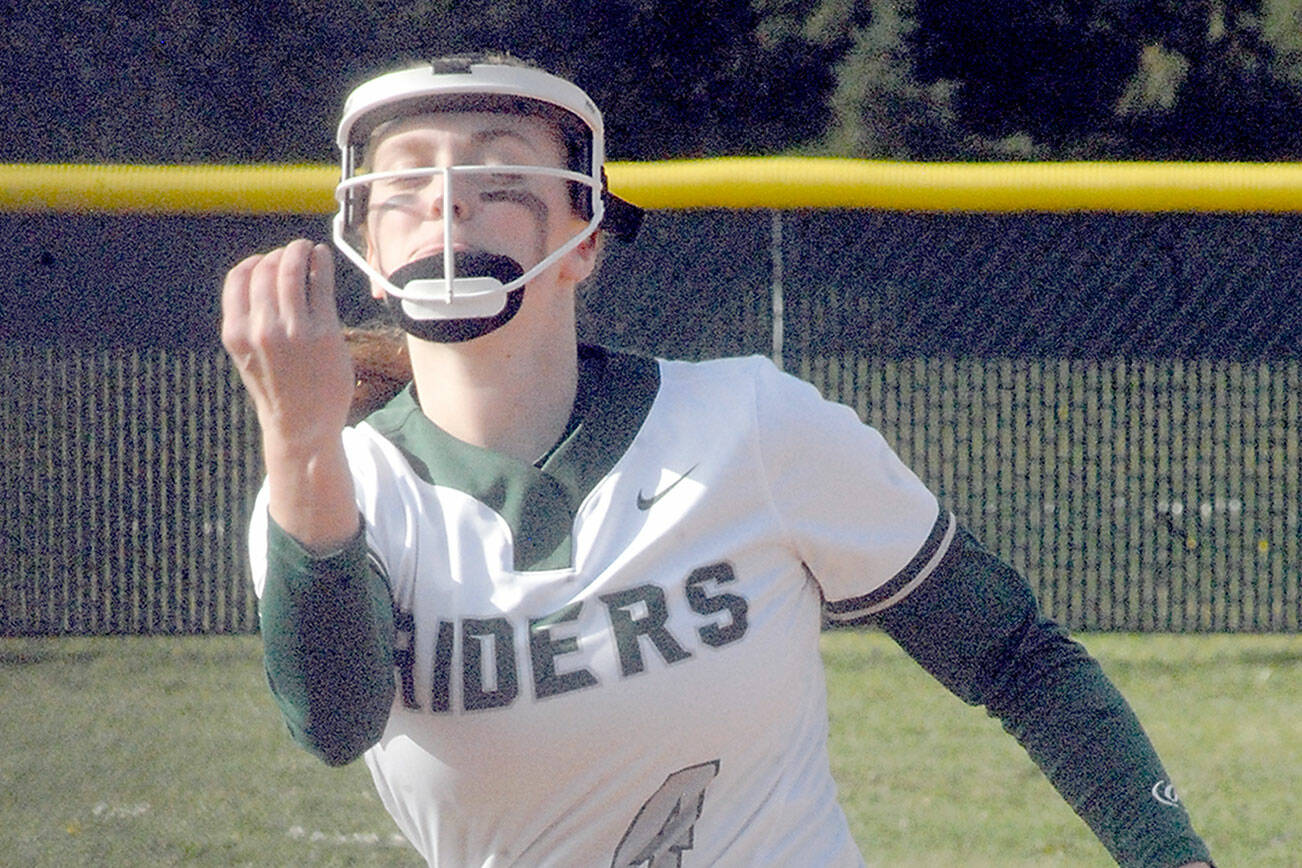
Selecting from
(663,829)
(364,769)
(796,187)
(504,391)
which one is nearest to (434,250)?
(504,391)

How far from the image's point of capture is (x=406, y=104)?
2.01 m

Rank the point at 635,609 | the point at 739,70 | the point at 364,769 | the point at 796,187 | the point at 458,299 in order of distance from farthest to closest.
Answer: the point at 739,70 → the point at 796,187 → the point at 364,769 → the point at 635,609 → the point at 458,299

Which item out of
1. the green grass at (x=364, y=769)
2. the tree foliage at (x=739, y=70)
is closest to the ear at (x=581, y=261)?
the green grass at (x=364, y=769)

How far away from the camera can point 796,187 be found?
17.6 ft

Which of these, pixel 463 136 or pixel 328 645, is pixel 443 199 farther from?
pixel 328 645

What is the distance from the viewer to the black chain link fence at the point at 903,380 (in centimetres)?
549

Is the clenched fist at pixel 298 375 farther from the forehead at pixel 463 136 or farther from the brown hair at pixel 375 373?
the brown hair at pixel 375 373

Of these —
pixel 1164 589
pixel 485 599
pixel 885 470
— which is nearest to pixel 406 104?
pixel 485 599

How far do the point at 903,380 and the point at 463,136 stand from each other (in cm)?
393

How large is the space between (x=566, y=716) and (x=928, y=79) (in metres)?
22.4

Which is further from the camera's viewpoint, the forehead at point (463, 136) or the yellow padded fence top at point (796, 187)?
the yellow padded fence top at point (796, 187)

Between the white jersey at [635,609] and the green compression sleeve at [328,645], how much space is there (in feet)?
0.50

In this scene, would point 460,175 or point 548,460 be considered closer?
point 460,175

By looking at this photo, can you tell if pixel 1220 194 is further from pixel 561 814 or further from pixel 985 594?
pixel 561 814
